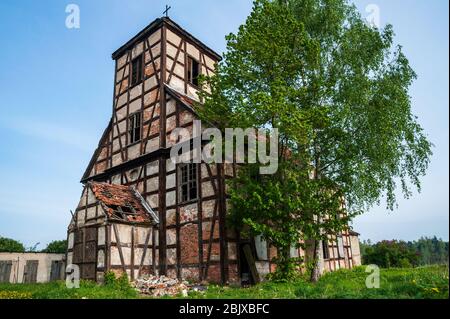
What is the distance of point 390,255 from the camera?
34.1 metres

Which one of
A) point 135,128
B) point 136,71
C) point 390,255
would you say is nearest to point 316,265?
point 135,128

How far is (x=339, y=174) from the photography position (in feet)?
49.3

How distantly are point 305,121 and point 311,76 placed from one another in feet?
14.0

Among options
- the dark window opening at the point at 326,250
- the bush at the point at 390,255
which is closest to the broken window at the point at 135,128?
the dark window opening at the point at 326,250

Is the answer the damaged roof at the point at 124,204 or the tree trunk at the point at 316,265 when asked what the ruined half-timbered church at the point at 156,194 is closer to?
the damaged roof at the point at 124,204

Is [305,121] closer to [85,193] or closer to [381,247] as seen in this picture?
[85,193]

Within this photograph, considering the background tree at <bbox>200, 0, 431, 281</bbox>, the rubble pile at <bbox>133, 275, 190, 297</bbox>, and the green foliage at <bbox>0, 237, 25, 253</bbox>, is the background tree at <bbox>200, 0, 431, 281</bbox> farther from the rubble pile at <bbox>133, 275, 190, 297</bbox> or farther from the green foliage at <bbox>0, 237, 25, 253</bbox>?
the green foliage at <bbox>0, 237, 25, 253</bbox>

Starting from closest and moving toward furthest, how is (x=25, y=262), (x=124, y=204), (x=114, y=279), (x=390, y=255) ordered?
(x=114, y=279), (x=124, y=204), (x=25, y=262), (x=390, y=255)

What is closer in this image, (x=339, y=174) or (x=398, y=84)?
(x=339, y=174)

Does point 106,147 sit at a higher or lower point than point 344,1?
lower

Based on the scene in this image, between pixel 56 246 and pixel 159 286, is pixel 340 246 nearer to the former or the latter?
pixel 159 286

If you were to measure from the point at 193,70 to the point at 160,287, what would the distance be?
1332 cm
